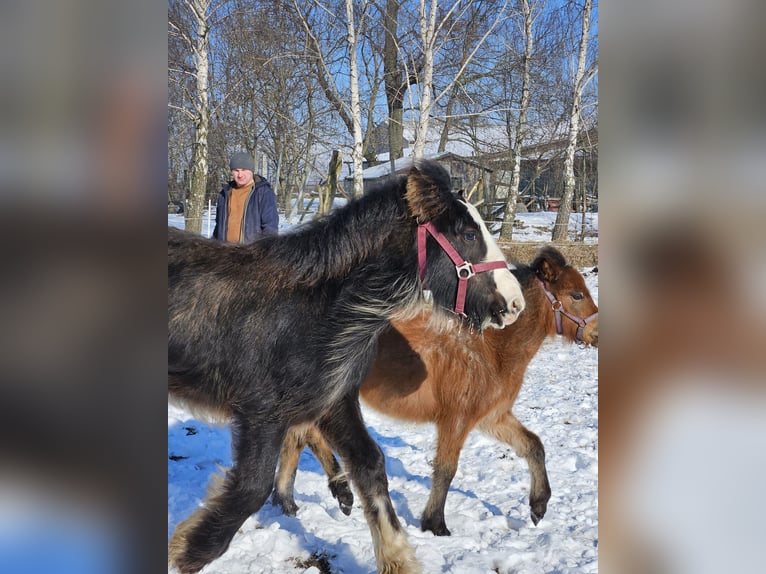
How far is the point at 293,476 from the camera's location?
159 inches

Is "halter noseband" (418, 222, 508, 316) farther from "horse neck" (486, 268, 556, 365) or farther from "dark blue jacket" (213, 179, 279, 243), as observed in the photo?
"dark blue jacket" (213, 179, 279, 243)

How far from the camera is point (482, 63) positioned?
15375mm

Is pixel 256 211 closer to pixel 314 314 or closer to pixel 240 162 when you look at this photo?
pixel 240 162

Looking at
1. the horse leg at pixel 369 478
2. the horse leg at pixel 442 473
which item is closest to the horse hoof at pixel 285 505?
the horse leg at pixel 442 473

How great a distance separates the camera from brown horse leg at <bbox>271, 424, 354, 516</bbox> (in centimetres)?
391

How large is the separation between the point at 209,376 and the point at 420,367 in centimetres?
181

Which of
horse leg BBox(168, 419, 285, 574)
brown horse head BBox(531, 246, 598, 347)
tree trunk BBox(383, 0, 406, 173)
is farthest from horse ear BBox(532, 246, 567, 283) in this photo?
tree trunk BBox(383, 0, 406, 173)

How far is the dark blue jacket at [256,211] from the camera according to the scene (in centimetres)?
544

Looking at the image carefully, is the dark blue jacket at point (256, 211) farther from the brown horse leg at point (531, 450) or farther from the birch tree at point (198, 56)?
the birch tree at point (198, 56)

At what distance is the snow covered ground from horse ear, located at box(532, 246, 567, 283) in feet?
1.97

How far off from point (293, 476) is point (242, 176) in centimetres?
291
